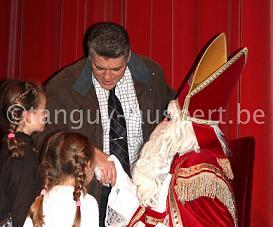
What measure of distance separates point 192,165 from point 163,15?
1.17 m

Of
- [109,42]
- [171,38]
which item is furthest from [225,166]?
[171,38]

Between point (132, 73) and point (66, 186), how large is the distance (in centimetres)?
74

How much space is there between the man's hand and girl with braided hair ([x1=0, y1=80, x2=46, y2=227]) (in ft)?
0.77

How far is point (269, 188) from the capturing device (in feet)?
7.65

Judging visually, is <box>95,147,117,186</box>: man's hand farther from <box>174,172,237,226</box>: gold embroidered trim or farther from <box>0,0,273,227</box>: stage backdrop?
<box>0,0,273,227</box>: stage backdrop

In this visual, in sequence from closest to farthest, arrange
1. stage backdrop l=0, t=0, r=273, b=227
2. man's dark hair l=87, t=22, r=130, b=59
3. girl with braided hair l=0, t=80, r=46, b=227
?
girl with braided hair l=0, t=80, r=46, b=227
man's dark hair l=87, t=22, r=130, b=59
stage backdrop l=0, t=0, r=273, b=227

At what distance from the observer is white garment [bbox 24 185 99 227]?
5.34 ft

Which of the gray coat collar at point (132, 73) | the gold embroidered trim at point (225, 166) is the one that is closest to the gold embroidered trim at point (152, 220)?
the gold embroidered trim at point (225, 166)

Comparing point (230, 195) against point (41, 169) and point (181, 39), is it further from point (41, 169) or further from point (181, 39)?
point (181, 39)

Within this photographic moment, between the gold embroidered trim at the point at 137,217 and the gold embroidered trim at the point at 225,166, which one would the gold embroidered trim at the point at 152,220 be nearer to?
the gold embroidered trim at the point at 137,217

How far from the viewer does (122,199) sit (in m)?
1.86

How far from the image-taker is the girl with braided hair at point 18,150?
5.55 ft

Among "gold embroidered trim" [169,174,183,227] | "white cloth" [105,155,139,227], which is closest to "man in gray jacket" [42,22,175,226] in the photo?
"white cloth" [105,155,139,227]

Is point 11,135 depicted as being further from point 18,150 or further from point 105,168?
point 105,168
